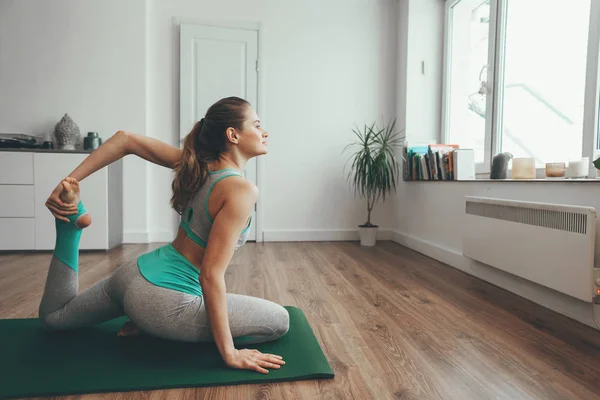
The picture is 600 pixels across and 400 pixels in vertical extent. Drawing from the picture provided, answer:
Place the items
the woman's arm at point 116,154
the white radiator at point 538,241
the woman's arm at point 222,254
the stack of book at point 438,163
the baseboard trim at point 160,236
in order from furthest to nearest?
the baseboard trim at point 160,236 → the stack of book at point 438,163 → the white radiator at point 538,241 → the woman's arm at point 116,154 → the woman's arm at point 222,254

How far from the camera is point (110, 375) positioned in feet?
4.11

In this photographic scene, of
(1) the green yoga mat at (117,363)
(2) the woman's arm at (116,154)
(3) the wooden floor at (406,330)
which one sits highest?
(2) the woman's arm at (116,154)

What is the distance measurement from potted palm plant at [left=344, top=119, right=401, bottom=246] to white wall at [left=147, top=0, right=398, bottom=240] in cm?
12

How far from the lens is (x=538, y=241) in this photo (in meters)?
2.02

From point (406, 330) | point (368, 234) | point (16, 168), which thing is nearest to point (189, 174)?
point (406, 330)

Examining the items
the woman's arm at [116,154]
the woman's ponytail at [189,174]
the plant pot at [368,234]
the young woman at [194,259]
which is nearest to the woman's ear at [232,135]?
the young woman at [194,259]

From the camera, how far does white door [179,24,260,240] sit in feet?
12.9

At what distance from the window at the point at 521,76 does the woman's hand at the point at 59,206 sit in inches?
97.4

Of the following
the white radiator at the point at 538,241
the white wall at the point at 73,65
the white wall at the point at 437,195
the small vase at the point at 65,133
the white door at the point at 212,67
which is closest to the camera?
the white radiator at the point at 538,241

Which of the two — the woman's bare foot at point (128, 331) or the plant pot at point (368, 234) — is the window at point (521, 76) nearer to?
the plant pot at point (368, 234)

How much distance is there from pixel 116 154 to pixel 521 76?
270cm

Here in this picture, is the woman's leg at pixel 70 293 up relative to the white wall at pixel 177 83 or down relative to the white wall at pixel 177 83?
down

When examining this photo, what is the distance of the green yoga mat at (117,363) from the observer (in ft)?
3.95

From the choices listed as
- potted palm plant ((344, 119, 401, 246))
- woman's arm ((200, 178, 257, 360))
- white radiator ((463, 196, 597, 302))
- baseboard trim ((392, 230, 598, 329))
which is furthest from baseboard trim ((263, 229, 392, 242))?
woman's arm ((200, 178, 257, 360))
